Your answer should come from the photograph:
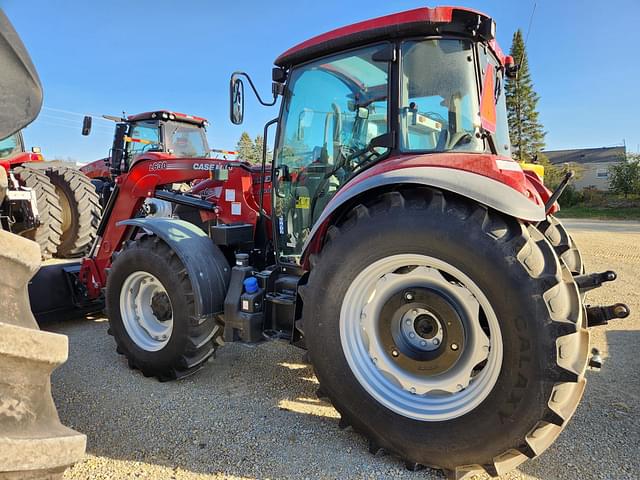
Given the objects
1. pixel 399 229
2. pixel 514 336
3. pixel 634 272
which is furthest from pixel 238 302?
pixel 634 272

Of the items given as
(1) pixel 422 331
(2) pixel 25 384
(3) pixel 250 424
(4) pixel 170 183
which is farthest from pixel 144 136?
(2) pixel 25 384

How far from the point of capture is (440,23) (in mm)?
2385

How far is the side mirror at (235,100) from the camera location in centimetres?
309

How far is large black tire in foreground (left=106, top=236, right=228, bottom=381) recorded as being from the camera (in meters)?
3.08

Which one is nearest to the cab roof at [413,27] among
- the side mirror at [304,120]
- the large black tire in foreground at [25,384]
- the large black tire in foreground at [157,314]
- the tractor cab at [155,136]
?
the side mirror at [304,120]

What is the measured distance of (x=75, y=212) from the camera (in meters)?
6.91

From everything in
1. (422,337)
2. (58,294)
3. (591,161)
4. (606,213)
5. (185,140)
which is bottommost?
(58,294)

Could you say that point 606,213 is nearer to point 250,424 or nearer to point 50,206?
point 50,206

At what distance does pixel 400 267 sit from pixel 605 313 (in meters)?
1.04

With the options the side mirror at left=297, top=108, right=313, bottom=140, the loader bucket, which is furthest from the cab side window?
the side mirror at left=297, top=108, right=313, bottom=140

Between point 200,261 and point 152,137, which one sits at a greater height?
point 152,137

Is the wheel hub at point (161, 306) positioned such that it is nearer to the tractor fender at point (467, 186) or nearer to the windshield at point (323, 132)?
the windshield at point (323, 132)

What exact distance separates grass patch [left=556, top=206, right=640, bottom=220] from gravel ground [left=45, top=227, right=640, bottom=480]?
18.3 meters

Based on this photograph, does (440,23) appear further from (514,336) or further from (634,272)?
(634,272)
